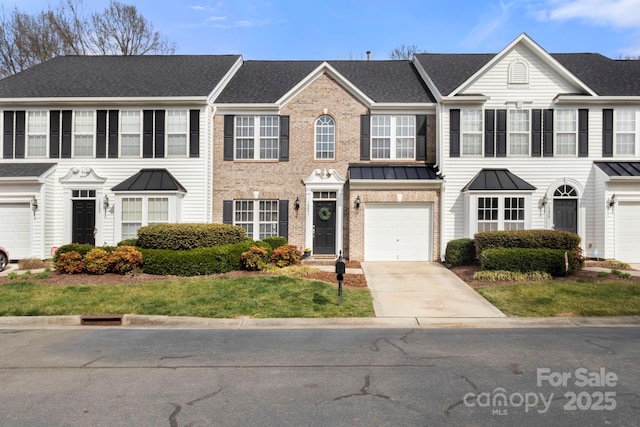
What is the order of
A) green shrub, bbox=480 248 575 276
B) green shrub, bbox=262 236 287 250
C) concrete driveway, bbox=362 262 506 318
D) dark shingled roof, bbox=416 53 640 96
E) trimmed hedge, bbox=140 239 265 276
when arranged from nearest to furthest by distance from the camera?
concrete driveway, bbox=362 262 506 318 → green shrub, bbox=480 248 575 276 → trimmed hedge, bbox=140 239 265 276 → green shrub, bbox=262 236 287 250 → dark shingled roof, bbox=416 53 640 96

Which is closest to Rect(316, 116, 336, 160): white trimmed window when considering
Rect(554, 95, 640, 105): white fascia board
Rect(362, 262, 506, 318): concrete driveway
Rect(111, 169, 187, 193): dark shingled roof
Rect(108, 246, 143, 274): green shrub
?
Rect(362, 262, 506, 318): concrete driveway

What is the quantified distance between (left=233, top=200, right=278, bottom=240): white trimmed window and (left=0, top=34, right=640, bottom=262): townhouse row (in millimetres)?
46

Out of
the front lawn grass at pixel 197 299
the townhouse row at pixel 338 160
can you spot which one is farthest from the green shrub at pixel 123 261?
the townhouse row at pixel 338 160

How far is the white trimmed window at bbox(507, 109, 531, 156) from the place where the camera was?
18.6m

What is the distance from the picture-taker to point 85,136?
62.3 feet

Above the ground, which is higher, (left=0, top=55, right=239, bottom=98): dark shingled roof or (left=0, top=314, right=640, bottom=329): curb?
(left=0, top=55, right=239, bottom=98): dark shingled roof

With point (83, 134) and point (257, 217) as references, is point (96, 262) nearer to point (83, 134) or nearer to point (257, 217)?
point (257, 217)

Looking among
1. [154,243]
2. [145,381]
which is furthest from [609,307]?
[154,243]

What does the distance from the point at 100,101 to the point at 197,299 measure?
1174 centimetres

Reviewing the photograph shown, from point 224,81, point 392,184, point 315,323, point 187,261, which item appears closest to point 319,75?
point 224,81

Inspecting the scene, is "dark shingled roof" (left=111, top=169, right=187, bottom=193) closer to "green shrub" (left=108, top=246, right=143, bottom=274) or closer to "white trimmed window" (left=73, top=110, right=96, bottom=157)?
"white trimmed window" (left=73, top=110, right=96, bottom=157)

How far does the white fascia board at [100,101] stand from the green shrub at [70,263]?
735cm

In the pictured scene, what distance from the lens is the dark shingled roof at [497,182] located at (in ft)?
57.6

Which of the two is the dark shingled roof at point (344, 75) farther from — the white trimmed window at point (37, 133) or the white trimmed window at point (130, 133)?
the white trimmed window at point (37, 133)
